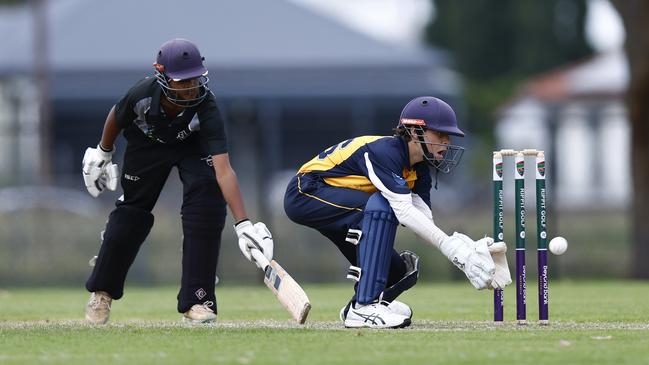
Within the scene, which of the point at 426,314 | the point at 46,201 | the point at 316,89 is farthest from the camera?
the point at 316,89

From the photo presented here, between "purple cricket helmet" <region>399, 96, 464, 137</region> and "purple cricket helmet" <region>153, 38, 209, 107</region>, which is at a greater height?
"purple cricket helmet" <region>153, 38, 209, 107</region>

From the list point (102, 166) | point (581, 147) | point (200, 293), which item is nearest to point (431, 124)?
point (200, 293)

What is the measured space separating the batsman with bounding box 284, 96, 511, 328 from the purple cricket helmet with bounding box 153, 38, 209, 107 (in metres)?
0.81

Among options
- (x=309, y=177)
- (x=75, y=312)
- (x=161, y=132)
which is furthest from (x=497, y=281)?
(x=75, y=312)

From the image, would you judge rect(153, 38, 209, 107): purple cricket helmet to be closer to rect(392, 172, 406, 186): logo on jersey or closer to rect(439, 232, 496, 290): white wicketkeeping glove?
Answer: rect(392, 172, 406, 186): logo on jersey

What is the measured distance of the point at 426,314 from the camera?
9.80 meters

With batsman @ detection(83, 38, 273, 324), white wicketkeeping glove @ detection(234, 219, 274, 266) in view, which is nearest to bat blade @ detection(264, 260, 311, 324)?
white wicketkeeping glove @ detection(234, 219, 274, 266)

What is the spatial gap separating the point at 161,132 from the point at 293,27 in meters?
32.7

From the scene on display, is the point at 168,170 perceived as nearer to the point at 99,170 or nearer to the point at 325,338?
the point at 99,170

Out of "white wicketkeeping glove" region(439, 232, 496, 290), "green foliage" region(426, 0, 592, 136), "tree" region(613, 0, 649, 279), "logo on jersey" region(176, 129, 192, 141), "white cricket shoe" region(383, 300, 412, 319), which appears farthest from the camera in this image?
"green foliage" region(426, 0, 592, 136)

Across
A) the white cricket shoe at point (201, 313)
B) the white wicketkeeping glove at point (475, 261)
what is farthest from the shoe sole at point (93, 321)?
the white wicketkeeping glove at point (475, 261)

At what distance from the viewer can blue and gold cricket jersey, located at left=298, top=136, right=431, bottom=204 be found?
805cm

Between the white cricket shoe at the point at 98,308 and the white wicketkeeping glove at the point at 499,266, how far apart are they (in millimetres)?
2549

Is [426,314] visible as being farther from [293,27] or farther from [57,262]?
[293,27]
